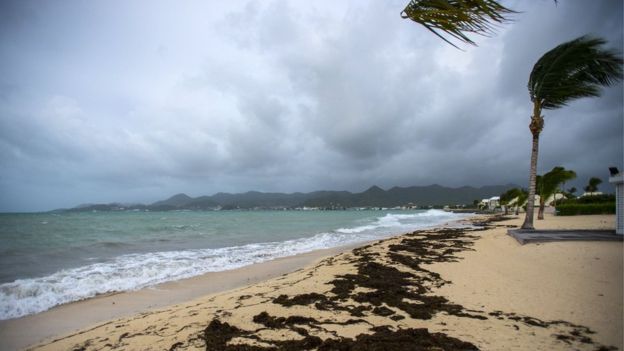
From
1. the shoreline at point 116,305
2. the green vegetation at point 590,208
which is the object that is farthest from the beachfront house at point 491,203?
the shoreline at point 116,305

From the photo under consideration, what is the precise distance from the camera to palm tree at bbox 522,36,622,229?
1163 centimetres

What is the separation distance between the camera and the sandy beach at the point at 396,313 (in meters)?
3.99

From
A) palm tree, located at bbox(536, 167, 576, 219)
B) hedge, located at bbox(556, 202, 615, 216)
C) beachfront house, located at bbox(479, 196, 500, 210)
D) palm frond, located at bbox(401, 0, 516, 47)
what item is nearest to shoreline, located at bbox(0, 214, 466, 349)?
palm frond, located at bbox(401, 0, 516, 47)

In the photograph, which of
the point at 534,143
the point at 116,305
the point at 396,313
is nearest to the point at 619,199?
the point at 534,143

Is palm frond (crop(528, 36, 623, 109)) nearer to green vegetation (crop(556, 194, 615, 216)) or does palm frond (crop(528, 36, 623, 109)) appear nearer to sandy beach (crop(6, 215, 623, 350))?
sandy beach (crop(6, 215, 623, 350))

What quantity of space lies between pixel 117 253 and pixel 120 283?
24.5 feet

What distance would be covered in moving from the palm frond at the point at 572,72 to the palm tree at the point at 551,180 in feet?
54.9

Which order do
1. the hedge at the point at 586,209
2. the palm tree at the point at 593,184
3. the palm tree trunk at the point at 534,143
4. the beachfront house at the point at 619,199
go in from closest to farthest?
the beachfront house at the point at 619,199 → the palm tree trunk at the point at 534,143 → the hedge at the point at 586,209 → the palm tree at the point at 593,184

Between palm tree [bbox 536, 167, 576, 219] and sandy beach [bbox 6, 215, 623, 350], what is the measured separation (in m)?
22.4

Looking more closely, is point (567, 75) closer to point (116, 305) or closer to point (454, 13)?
point (454, 13)

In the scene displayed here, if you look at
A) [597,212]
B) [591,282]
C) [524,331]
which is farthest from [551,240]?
[597,212]

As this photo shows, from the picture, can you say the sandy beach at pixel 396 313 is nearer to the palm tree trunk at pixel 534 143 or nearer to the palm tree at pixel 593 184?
the palm tree trunk at pixel 534 143

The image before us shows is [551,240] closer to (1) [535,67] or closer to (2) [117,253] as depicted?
(1) [535,67]

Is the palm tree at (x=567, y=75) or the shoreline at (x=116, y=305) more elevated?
the palm tree at (x=567, y=75)
